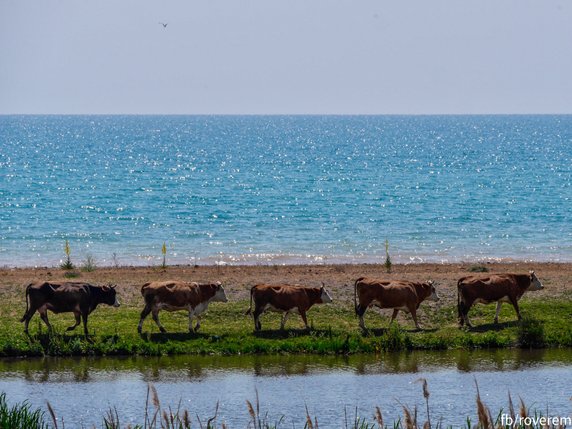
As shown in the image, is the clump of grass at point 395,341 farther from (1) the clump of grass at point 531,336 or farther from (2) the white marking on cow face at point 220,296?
(2) the white marking on cow face at point 220,296

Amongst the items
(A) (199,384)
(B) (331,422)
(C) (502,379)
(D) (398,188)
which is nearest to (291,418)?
(B) (331,422)

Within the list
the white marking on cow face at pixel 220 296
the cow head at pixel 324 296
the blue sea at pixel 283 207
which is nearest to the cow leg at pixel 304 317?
the cow head at pixel 324 296

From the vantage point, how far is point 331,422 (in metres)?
21.5

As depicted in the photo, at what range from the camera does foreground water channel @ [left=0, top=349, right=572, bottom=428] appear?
22.2m

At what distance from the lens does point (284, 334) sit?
28844 mm

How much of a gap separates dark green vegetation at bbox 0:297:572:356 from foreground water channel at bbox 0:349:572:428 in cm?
44

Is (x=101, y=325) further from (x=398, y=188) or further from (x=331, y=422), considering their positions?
(x=398, y=188)

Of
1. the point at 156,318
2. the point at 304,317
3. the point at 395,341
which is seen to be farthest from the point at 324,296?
the point at 156,318

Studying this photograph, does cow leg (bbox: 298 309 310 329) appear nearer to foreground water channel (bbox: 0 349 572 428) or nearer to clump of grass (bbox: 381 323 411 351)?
foreground water channel (bbox: 0 349 572 428)

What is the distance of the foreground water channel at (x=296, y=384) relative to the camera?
2222cm

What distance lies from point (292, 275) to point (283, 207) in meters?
36.4

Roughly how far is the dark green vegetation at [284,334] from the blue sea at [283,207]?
676 inches

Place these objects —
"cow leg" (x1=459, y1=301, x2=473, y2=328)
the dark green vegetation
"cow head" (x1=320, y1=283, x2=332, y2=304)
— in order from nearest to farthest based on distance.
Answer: the dark green vegetation → "cow leg" (x1=459, y1=301, x2=473, y2=328) → "cow head" (x1=320, y1=283, x2=332, y2=304)

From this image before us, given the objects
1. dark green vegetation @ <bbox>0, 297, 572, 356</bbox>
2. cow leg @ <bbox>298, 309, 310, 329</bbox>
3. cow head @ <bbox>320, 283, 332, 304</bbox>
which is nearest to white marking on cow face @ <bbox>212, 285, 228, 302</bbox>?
dark green vegetation @ <bbox>0, 297, 572, 356</bbox>
